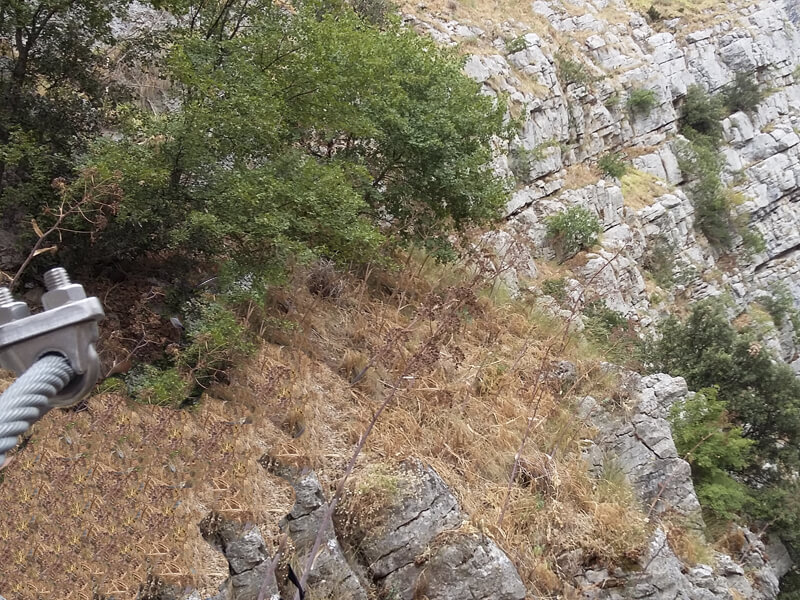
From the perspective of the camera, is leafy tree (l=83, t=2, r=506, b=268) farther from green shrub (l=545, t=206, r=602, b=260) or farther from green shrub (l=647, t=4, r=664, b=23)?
green shrub (l=647, t=4, r=664, b=23)

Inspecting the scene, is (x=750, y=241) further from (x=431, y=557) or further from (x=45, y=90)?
(x=45, y=90)

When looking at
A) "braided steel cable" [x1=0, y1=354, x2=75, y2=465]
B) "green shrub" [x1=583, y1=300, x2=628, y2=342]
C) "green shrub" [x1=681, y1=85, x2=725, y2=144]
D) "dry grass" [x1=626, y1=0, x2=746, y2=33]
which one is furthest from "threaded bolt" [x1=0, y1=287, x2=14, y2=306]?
"dry grass" [x1=626, y1=0, x2=746, y2=33]

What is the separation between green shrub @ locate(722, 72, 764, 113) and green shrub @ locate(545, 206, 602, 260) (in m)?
17.4

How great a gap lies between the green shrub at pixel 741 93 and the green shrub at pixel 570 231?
17411 millimetres

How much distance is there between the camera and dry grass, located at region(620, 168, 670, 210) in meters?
20.4

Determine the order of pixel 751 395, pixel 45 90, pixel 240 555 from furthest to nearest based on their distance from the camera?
pixel 751 395 → pixel 45 90 → pixel 240 555

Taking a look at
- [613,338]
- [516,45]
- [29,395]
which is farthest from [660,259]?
[29,395]

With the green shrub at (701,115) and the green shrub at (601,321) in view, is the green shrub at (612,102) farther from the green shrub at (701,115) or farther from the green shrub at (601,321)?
the green shrub at (601,321)

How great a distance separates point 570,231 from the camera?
53.1 feet

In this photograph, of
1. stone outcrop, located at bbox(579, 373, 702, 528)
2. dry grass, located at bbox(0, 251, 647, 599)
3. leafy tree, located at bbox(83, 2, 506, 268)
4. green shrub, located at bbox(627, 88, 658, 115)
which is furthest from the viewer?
green shrub, located at bbox(627, 88, 658, 115)

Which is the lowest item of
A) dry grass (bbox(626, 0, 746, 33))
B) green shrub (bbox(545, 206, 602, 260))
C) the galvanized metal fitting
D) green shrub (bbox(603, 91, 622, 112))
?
green shrub (bbox(545, 206, 602, 260))

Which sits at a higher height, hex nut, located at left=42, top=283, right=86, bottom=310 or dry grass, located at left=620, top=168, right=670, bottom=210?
hex nut, located at left=42, top=283, right=86, bottom=310

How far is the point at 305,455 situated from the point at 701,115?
2758 cm

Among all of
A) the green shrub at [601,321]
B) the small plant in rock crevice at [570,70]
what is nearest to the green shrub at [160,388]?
the green shrub at [601,321]
